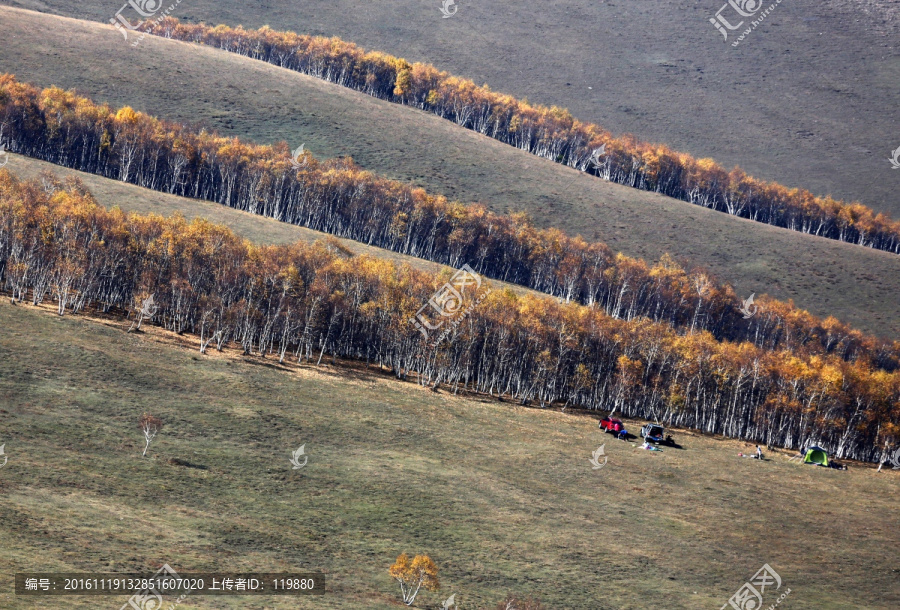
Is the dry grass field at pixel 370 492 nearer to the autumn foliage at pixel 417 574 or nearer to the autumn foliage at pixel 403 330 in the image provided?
the autumn foliage at pixel 417 574

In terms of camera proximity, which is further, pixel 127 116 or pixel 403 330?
pixel 127 116

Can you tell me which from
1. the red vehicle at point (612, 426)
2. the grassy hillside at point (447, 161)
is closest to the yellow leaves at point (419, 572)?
the red vehicle at point (612, 426)

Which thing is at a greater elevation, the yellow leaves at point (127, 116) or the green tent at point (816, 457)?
the yellow leaves at point (127, 116)

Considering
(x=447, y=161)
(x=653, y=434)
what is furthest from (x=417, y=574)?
(x=447, y=161)

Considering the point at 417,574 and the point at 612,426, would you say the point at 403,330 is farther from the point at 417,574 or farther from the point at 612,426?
the point at 417,574

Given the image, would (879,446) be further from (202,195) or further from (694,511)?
(202,195)

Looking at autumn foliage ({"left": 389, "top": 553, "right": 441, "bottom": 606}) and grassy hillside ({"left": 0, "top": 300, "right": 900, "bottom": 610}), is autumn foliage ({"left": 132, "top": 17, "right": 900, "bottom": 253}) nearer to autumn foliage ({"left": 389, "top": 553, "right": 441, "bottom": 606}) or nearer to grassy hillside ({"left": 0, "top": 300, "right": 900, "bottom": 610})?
grassy hillside ({"left": 0, "top": 300, "right": 900, "bottom": 610})
